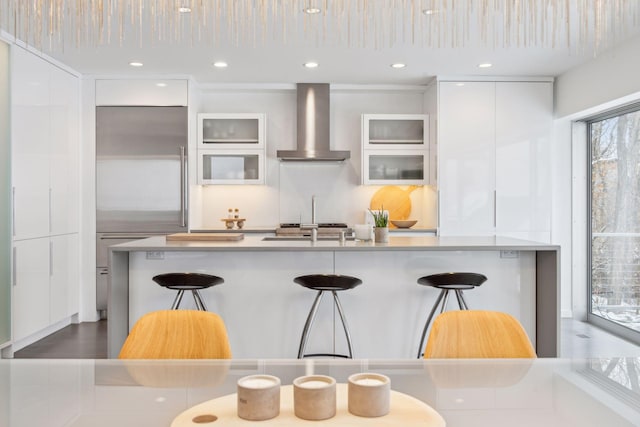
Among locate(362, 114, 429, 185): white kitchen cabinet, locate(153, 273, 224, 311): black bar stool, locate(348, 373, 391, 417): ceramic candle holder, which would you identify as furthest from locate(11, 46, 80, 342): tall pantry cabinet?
locate(348, 373, 391, 417): ceramic candle holder

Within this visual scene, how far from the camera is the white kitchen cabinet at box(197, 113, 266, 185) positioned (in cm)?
570

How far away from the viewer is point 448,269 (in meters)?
3.58

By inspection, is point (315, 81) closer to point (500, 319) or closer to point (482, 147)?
point (482, 147)

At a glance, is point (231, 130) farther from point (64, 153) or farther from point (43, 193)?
point (43, 193)

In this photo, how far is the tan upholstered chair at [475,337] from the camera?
1869mm

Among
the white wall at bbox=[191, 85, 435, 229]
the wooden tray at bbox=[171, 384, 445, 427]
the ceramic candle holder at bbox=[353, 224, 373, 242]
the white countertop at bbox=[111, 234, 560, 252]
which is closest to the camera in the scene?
the wooden tray at bbox=[171, 384, 445, 427]

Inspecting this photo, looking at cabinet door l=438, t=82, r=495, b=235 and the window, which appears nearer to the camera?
the window

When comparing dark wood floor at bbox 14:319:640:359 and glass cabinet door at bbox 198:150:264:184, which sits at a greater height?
glass cabinet door at bbox 198:150:264:184

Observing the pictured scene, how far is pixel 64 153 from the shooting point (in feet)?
16.6

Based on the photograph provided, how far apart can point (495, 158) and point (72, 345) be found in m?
4.42

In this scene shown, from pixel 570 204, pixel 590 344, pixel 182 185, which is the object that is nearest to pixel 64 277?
pixel 182 185

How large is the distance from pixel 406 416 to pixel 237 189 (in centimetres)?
513

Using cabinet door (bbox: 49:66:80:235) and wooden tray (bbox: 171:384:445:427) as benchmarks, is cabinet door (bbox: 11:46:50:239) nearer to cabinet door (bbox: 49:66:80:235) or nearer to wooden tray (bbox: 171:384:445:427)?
cabinet door (bbox: 49:66:80:235)

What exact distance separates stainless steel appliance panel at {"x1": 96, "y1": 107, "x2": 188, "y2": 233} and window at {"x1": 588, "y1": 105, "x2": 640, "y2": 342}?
13.9 feet
